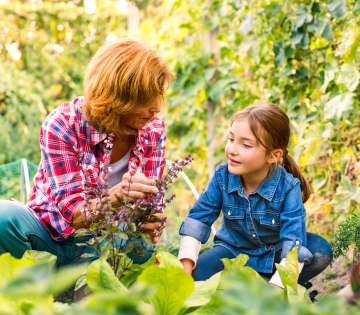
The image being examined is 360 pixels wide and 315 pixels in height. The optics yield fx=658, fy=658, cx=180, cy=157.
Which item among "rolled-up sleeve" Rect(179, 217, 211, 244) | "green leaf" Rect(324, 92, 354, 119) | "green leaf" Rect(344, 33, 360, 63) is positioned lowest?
"rolled-up sleeve" Rect(179, 217, 211, 244)

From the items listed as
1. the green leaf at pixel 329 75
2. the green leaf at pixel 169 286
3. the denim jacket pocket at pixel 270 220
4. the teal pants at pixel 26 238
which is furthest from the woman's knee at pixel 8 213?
the green leaf at pixel 329 75

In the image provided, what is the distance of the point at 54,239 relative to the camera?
2.32 meters

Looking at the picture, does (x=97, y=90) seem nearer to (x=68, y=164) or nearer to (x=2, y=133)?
(x=68, y=164)

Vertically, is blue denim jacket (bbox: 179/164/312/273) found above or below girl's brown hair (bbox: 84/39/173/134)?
below

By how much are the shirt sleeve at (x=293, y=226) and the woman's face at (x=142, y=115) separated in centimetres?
52

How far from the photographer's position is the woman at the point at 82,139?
7.09 ft

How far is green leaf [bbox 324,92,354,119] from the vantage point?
294 centimetres

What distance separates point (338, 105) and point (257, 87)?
47.1 inches

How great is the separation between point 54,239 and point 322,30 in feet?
5.56

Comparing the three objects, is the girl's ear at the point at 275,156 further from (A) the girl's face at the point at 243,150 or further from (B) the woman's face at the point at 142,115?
(B) the woman's face at the point at 142,115

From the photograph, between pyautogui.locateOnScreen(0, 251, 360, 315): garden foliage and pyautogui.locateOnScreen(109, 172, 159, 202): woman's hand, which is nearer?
pyautogui.locateOnScreen(0, 251, 360, 315): garden foliage

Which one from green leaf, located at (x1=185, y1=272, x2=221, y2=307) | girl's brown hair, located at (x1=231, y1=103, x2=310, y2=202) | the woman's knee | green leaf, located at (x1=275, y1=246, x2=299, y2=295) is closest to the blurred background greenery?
girl's brown hair, located at (x1=231, y1=103, x2=310, y2=202)

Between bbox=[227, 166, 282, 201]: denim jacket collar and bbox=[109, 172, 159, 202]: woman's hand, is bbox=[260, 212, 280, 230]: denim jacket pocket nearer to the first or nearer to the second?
bbox=[227, 166, 282, 201]: denim jacket collar

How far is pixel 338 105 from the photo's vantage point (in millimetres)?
3014
